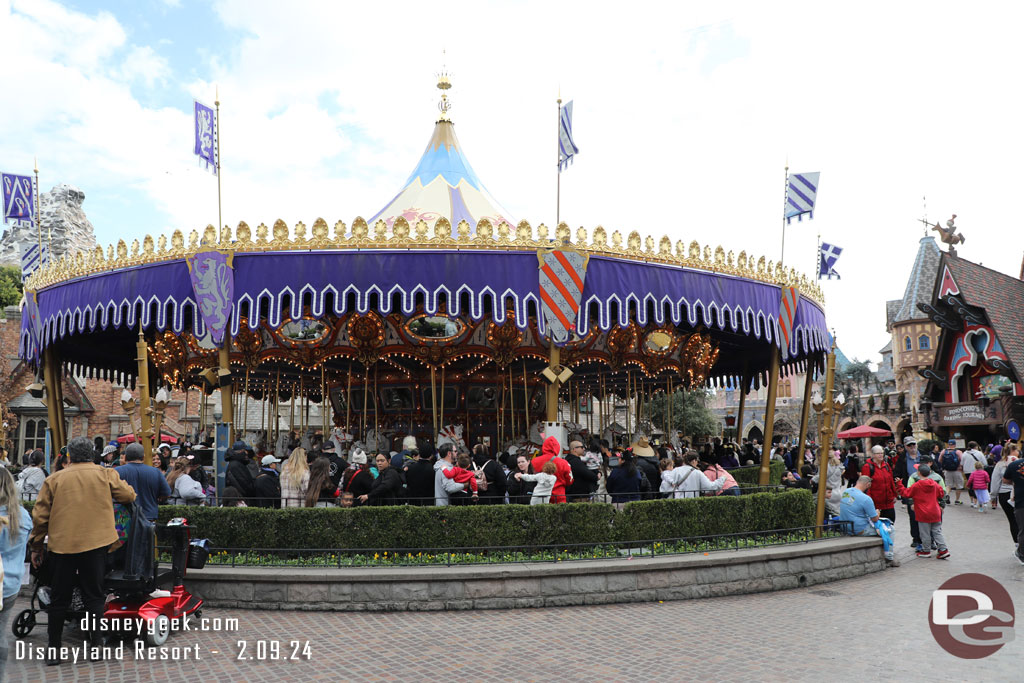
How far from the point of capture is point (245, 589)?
28.0 feet

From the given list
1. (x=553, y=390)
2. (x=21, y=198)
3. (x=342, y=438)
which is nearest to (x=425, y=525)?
(x=553, y=390)

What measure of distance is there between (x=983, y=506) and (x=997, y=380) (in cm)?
1869

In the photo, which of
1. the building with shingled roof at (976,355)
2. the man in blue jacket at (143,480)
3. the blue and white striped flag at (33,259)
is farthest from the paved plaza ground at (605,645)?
the building with shingled roof at (976,355)

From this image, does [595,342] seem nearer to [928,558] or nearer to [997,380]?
[928,558]

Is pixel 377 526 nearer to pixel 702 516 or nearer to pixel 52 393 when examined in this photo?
pixel 702 516

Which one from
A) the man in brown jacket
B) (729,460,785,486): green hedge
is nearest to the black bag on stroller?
the man in brown jacket

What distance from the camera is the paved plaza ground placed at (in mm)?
6098

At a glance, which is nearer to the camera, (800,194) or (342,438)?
(800,194)

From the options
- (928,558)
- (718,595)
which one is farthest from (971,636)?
(928,558)

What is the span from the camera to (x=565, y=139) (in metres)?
15.1

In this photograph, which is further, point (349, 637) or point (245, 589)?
point (245, 589)

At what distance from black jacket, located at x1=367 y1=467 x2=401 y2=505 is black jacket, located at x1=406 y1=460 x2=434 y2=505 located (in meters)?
0.21

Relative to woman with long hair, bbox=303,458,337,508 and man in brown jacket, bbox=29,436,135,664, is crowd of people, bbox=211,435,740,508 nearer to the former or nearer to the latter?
woman with long hair, bbox=303,458,337,508

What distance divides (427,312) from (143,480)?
645 cm
